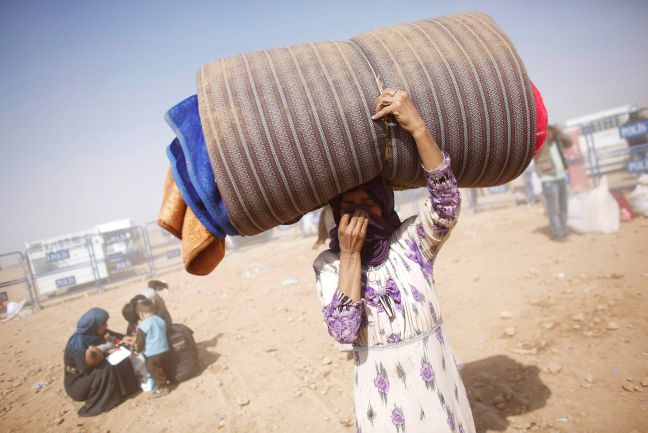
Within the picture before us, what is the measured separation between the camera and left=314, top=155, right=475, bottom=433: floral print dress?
169 cm

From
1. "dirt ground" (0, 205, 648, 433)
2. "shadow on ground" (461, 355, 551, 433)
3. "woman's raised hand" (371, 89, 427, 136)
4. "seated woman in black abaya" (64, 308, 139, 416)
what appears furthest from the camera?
"seated woman in black abaya" (64, 308, 139, 416)

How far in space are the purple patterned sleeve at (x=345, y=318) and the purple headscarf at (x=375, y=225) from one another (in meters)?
0.23

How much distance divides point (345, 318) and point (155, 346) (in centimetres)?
402

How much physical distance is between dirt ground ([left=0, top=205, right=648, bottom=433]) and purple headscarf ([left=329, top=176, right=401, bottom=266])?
209 cm

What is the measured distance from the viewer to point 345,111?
134cm

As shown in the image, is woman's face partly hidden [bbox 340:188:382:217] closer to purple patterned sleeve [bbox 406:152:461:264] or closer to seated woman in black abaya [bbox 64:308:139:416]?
purple patterned sleeve [bbox 406:152:461:264]

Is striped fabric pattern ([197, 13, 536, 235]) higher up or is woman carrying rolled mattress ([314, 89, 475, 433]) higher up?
striped fabric pattern ([197, 13, 536, 235])

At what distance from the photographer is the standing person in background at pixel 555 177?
6797 mm

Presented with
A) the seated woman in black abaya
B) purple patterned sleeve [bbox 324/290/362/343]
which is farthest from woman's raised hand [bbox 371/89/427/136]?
the seated woman in black abaya

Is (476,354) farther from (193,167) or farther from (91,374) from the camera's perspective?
(91,374)

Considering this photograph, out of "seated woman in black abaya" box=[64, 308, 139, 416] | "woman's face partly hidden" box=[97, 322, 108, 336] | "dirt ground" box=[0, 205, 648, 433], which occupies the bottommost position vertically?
"dirt ground" box=[0, 205, 648, 433]

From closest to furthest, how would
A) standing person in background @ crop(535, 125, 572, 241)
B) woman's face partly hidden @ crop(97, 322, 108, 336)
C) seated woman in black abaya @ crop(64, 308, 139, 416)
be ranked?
seated woman in black abaya @ crop(64, 308, 139, 416) < woman's face partly hidden @ crop(97, 322, 108, 336) < standing person in background @ crop(535, 125, 572, 241)

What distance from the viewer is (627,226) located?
22.8 feet

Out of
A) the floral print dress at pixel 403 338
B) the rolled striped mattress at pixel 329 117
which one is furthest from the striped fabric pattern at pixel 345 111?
the floral print dress at pixel 403 338
